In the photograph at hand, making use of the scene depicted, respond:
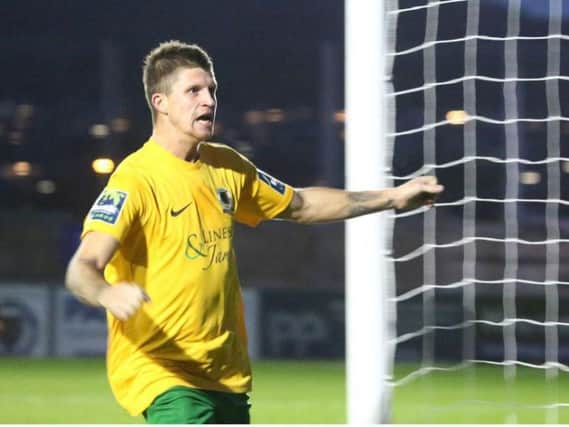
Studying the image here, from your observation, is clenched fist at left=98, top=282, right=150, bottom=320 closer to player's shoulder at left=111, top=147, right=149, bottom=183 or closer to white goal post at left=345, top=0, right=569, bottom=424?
player's shoulder at left=111, top=147, right=149, bottom=183

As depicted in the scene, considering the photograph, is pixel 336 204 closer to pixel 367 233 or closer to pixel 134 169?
pixel 367 233

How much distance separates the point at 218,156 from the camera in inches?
137

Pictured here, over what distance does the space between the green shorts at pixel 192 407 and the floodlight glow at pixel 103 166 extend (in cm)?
1119

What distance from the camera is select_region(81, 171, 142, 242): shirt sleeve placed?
304 cm

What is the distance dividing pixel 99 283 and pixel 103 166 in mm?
11834

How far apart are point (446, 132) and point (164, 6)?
4863 millimetres

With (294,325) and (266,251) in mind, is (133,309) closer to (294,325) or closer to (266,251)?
(294,325)

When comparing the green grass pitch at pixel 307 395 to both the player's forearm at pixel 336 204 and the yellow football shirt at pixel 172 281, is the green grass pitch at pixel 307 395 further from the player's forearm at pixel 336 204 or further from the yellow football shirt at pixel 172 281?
the yellow football shirt at pixel 172 281

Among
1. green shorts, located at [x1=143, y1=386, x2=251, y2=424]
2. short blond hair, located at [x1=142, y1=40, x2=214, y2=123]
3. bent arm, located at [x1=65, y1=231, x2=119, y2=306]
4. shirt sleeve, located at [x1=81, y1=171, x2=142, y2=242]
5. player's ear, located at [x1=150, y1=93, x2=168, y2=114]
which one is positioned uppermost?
short blond hair, located at [x1=142, y1=40, x2=214, y2=123]

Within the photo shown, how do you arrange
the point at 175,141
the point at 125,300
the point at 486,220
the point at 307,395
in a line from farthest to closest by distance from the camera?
1. the point at 486,220
2. the point at 307,395
3. the point at 175,141
4. the point at 125,300

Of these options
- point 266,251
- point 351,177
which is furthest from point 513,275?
point 351,177

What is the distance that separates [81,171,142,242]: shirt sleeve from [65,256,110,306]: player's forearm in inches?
4.3

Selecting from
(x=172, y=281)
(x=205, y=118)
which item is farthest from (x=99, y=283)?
(x=205, y=118)

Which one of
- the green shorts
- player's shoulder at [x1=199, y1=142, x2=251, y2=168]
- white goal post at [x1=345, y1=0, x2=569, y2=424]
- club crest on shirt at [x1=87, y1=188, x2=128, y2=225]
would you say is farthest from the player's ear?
white goal post at [x1=345, y1=0, x2=569, y2=424]
